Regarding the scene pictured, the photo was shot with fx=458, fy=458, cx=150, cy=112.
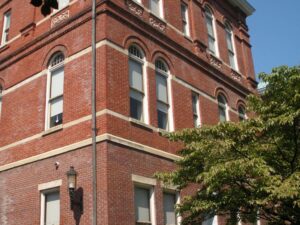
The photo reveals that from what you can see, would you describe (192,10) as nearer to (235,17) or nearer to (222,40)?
(222,40)

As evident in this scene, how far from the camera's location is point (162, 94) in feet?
56.1

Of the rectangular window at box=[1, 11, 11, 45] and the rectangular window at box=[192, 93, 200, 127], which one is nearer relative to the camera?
the rectangular window at box=[192, 93, 200, 127]

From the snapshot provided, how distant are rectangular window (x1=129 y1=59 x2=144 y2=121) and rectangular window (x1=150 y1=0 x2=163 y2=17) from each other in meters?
3.37

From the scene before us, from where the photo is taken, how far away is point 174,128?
16.9 m

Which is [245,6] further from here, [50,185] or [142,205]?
[50,185]

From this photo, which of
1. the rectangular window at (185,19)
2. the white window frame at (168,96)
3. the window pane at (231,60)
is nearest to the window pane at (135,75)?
the white window frame at (168,96)

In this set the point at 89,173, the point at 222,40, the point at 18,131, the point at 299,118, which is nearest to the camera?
the point at 299,118

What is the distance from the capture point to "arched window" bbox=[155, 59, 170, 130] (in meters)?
16.7

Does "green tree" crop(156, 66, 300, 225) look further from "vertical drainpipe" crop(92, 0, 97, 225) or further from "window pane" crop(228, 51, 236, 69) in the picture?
"window pane" crop(228, 51, 236, 69)

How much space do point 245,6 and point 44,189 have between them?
16.5 m

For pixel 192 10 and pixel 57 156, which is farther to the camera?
pixel 192 10

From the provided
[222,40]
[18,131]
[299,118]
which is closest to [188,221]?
[299,118]

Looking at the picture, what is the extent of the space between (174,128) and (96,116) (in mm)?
3806

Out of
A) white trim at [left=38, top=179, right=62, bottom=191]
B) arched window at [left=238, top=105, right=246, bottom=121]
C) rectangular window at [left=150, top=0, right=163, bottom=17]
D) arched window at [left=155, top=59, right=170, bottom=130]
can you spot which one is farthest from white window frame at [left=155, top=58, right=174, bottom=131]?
arched window at [left=238, top=105, right=246, bottom=121]
